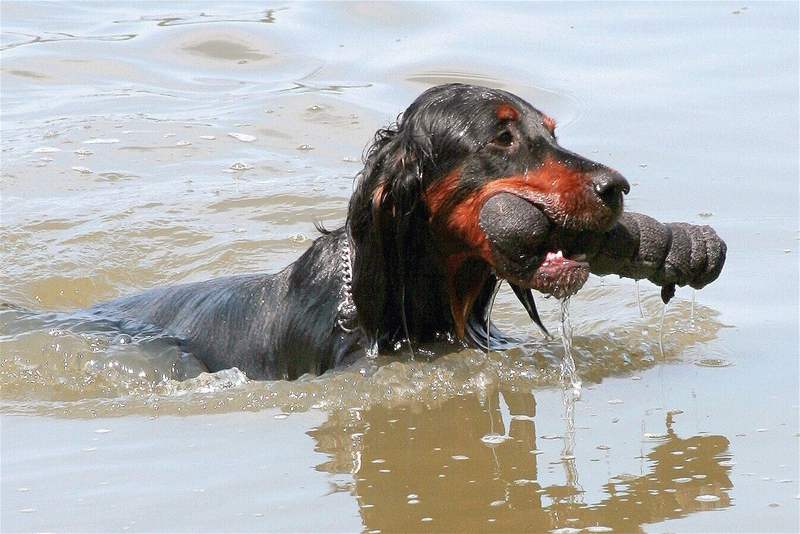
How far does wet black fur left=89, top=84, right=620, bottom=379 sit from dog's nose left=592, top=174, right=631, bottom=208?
16 cm

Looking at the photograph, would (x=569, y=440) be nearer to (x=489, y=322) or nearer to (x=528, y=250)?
(x=528, y=250)

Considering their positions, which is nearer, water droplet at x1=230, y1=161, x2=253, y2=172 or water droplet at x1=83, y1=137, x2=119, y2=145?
water droplet at x1=230, y1=161, x2=253, y2=172

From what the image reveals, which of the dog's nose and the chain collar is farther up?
the dog's nose

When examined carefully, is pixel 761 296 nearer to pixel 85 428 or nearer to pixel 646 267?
pixel 646 267

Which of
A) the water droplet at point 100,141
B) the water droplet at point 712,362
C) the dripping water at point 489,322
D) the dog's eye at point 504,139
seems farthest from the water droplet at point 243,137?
the dog's eye at point 504,139

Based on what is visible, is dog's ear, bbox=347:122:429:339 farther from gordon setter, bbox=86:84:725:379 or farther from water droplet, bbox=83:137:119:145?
water droplet, bbox=83:137:119:145

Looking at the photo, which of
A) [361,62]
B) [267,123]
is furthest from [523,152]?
[361,62]

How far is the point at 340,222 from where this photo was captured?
34.3 feet

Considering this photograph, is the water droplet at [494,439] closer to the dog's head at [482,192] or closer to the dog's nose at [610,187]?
the dog's head at [482,192]

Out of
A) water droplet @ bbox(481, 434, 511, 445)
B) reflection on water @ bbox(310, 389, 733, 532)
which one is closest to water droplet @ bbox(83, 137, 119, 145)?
reflection on water @ bbox(310, 389, 733, 532)

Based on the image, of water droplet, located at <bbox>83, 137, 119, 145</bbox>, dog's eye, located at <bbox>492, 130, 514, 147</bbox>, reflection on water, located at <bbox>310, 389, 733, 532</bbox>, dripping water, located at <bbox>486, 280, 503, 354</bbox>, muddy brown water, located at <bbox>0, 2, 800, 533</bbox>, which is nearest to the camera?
reflection on water, located at <bbox>310, 389, 733, 532</bbox>

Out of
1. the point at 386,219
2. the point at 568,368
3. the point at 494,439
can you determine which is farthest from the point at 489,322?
the point at 494,439

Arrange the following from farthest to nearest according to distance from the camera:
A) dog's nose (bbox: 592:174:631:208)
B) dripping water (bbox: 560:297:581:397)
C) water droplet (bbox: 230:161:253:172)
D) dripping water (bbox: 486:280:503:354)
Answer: water droplet (bbox: 230:161:253:172) < dripping water (bbox: 486:280:503:354) < dripping water (bbox: 560:297:581:397) < dog's nose (bbox: 592:174:631:208)

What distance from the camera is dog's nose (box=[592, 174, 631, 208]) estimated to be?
5996 millimetres
